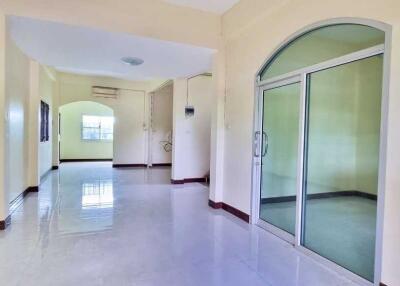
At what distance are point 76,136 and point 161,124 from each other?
3835 millimetres

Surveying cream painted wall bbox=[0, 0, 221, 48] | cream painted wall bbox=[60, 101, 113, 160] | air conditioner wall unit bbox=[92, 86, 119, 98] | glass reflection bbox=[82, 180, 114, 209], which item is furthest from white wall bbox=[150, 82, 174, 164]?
cream painted wall bbox=[0, 0, 221, 48]

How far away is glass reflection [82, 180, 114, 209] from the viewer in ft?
14.8

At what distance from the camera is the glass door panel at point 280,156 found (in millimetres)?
3318

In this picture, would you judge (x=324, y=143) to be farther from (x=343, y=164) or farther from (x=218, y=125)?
(x=218, y=125)

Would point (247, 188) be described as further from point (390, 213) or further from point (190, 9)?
point (190, 9)

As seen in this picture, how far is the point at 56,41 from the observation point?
4000 millimetres

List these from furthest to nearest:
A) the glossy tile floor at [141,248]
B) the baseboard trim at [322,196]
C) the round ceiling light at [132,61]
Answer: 1. the round ceiling light at [132,61]
2. the baseboard trim at [322,196]
3. the glossy tile floor at [141,248]

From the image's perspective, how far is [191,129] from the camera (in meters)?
6.70

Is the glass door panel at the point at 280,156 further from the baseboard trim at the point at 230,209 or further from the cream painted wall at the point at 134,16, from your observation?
the cream painted wall at the point at 134,16

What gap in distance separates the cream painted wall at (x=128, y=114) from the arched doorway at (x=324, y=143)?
587 centimetres

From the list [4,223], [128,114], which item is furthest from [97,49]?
[128,114]

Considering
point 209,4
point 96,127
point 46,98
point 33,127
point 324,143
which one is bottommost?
point 324,143

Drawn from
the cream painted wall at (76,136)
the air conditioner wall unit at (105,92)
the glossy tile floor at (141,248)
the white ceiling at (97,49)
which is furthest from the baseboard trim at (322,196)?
the cream painted wall at (76,136)

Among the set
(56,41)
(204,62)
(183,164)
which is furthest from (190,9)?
(183,164)
